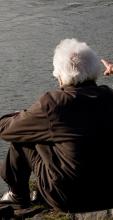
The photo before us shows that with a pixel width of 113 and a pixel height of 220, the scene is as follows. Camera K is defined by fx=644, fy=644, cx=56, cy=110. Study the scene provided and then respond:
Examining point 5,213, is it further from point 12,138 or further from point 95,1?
point 95,1

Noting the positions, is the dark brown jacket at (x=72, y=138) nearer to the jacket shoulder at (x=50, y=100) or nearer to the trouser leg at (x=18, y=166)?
the jacket shoulder at (x=50, y=100)

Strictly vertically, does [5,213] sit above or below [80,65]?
below

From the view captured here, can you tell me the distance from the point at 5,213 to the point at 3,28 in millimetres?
6921

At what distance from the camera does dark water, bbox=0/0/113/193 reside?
824 centimetres

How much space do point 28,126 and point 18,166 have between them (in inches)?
18.6

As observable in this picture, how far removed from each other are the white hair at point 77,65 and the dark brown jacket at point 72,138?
57 mm

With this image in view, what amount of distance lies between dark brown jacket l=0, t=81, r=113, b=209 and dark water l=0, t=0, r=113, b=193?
1625 mm

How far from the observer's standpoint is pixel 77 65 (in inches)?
158

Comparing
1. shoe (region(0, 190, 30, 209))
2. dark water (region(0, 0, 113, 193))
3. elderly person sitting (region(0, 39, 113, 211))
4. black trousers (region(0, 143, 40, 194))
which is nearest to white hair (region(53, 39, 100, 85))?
elderly person sitting (region(0, 39, 113, 211))

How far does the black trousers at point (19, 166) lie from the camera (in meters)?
4.33

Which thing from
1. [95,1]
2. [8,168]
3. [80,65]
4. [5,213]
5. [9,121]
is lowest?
[5,213]

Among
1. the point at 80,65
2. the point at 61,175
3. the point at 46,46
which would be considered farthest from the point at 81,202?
the point at 46,46

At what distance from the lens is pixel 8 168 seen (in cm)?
454

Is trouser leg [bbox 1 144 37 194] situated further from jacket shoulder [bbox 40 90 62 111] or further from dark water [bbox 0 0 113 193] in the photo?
dark water [bbox 0 0 113 193]
